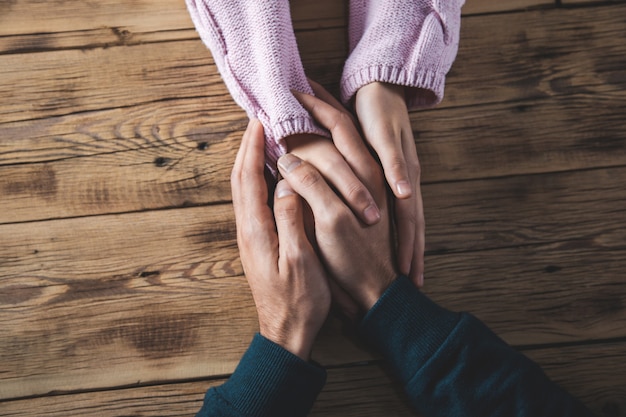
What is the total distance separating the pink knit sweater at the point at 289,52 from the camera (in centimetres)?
73

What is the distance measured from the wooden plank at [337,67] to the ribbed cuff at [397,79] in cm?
12

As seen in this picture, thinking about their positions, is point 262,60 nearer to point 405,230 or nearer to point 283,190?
point 283,190

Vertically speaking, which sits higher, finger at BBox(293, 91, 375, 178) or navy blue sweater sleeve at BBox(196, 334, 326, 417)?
finger at BBox(293, 91, 375, 178)

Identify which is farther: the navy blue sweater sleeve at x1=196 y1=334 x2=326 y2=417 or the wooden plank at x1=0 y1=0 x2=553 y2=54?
the wooden plank at x1=0 y1=0 x2=553 y2=54

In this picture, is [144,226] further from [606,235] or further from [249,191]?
[606,235]

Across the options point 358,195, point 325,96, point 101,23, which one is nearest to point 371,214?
point 358,195

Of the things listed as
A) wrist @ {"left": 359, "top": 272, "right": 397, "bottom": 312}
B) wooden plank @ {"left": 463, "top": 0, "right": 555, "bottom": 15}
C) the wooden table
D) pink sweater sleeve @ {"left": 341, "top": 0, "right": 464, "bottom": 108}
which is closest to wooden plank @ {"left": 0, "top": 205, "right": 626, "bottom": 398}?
the wooden table

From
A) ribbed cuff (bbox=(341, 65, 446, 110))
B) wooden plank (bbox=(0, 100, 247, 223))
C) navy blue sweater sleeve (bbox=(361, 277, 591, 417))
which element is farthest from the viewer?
wooden plank (bbox=(0, 100, 247, 223))

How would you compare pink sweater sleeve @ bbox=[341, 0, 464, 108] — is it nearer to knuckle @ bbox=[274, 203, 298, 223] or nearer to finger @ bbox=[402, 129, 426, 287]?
finger @ bbox=[402, 129, 426, 287]

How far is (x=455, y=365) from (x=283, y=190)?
0.35 m

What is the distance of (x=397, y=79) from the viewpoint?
0.74m

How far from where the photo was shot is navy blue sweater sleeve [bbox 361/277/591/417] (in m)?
0.63

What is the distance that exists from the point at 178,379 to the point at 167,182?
1.12 feet

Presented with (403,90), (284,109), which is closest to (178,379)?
(284,109)
